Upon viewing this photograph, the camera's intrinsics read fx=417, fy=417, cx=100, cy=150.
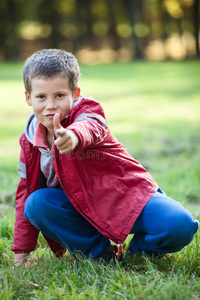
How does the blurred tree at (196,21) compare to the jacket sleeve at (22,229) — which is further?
the blurred tree at (196,21)

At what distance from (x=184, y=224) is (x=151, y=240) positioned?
0.19 metres

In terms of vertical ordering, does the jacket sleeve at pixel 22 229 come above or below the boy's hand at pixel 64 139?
below

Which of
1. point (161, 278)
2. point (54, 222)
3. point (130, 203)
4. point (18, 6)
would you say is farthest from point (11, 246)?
point (18, 6)

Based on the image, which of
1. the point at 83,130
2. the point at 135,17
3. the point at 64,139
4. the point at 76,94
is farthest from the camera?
the point at 135,17

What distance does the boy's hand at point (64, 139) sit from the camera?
1.71 m

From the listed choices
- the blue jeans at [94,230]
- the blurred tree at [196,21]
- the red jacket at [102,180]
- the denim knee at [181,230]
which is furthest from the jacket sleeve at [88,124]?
the blurred tree at [196,21]

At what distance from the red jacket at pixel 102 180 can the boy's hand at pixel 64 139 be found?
279mm

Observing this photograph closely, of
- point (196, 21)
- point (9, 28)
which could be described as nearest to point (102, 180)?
point (196, 21)

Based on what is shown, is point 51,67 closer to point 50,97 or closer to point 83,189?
point 50,97

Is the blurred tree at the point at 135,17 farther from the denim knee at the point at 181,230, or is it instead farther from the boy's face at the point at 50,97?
the denim knee at the point at 181,230

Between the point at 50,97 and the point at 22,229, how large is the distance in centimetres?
78

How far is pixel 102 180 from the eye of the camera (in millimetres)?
2191

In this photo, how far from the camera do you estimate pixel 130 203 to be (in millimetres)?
2148

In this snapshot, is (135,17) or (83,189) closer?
(83,189)
